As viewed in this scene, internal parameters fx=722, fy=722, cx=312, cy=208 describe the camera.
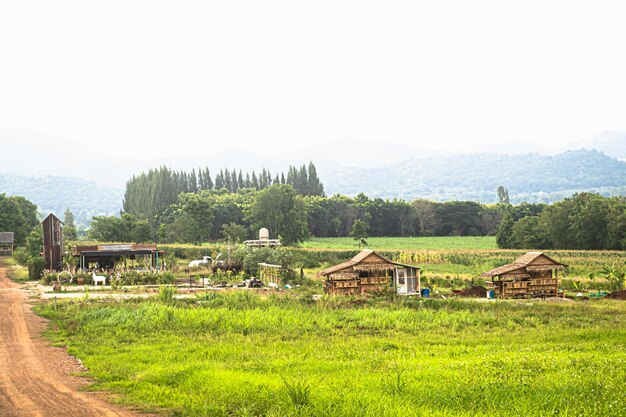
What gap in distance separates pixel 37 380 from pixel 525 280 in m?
25.5

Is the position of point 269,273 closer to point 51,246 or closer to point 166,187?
point 51,246

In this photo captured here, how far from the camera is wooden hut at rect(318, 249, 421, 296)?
3534cm

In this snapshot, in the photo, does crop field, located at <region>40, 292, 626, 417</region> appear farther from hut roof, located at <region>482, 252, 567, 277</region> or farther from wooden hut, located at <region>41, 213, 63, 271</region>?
wooden hut, located at <region>41, 213, 63, 271</region>

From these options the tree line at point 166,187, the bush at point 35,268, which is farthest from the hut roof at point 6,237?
the bush at point 35,268

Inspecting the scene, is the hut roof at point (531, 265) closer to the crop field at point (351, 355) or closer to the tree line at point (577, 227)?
the crop field at point (351, 355)

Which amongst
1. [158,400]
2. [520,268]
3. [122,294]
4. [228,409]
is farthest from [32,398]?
[520,268]

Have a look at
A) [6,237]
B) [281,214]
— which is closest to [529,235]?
[281,214]

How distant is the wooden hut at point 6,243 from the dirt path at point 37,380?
180ft

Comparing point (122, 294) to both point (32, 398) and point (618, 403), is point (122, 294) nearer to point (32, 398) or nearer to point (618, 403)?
point (32, 398)

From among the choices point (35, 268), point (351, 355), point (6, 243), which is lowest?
point (351, 355)

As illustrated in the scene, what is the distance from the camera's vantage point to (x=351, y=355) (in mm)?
18406

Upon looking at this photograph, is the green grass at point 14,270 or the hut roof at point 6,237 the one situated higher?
the hut roof at point 6,237

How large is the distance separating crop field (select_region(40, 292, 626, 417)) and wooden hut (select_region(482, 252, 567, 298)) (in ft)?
11.4

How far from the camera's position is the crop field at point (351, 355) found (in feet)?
40.4
